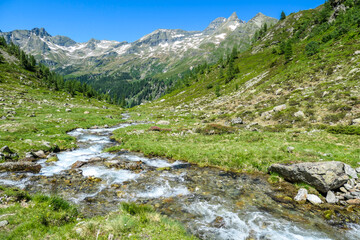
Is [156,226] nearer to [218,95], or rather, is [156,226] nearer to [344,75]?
[344,75]

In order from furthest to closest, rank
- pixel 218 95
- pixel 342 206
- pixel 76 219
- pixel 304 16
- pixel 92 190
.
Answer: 1. pixel 304 16
2. pixel 218 95
3. pixel 92 190
4. pixel 342 206
5. pixel 76 219

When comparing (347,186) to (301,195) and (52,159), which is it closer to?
(301,195)

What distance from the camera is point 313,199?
37.4 feet

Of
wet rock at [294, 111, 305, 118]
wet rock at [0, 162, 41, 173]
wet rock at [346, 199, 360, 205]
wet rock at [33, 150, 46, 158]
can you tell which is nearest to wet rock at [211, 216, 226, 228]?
wet rock at [346, 199, 360, 205]

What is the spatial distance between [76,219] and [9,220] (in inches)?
100

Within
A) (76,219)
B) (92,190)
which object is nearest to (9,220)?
(76,219)

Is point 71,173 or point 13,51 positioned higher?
point 13,51

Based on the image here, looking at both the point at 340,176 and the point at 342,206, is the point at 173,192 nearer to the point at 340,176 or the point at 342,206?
the point at 342,206

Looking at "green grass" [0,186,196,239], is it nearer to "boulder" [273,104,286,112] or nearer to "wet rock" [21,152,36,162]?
"wet rock" [21,152,36,162]

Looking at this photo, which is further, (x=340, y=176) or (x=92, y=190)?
(x=92, y=190)

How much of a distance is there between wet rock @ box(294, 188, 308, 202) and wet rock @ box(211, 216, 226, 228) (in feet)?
19.2

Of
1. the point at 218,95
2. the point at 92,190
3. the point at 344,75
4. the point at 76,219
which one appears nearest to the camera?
the point at 76,219

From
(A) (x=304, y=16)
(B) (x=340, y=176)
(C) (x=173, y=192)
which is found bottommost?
(C) (x=173, y=192)

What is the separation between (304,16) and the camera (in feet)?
428
